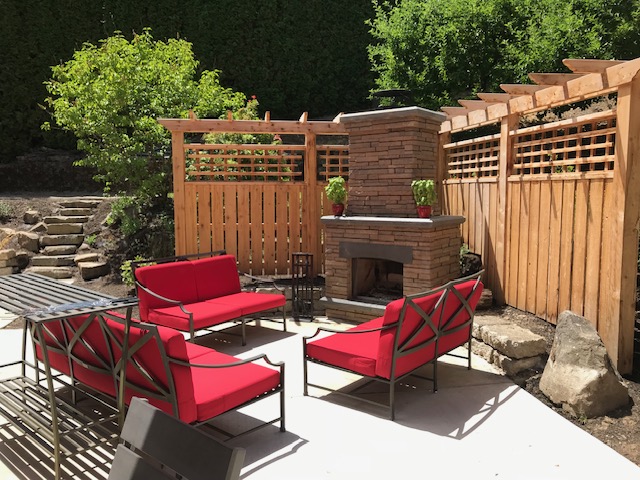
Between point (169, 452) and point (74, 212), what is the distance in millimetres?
10705

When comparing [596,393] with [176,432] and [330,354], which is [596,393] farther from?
[176,432]

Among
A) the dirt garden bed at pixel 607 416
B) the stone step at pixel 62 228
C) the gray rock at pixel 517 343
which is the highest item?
the stone step at pixel 62 228

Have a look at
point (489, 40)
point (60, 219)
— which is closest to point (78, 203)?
point (60, 219)

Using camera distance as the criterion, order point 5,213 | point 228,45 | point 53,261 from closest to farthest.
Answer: point 53,261
point 5,213
point 228,45

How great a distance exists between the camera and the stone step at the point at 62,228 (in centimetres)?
1055

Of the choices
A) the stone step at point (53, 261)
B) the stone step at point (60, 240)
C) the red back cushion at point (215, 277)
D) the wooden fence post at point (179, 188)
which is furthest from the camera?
the stone step at point (60, 240)

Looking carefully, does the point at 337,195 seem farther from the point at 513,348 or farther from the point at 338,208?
the point at 513,348

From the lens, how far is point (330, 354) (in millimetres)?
4277

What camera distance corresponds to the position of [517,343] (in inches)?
188

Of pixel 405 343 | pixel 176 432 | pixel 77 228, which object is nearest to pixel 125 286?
pixel 77 228

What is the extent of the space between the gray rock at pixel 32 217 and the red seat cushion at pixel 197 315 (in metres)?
6.88

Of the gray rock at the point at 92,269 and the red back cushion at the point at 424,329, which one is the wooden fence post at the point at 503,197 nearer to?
the red back cushion at the point at 424,329

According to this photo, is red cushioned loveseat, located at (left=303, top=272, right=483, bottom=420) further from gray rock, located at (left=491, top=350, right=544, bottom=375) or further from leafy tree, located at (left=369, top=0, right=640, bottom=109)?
leafy tree, located at (left=369, top=0, right=640, bottom=109)

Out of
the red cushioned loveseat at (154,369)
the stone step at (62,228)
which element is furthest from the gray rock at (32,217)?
the red cushioned loveseat at (154,369)
